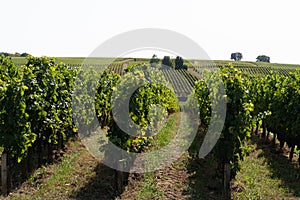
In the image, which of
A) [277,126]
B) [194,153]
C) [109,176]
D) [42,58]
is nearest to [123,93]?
[109,176]

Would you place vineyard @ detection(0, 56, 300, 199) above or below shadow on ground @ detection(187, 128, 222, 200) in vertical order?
above

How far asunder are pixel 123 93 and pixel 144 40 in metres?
2.52

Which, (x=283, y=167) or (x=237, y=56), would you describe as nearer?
(x=283, y=167)

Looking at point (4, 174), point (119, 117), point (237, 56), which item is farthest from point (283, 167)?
point (237, 56)

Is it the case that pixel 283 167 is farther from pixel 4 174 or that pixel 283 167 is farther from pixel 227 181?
pixel 4 174

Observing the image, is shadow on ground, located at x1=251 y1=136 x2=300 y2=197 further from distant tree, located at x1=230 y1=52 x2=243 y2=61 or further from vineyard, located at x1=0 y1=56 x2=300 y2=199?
distant tree, located at x1=230 y1=52 x2=243 y2=61

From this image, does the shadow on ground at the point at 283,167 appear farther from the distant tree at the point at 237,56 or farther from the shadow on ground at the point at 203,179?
the distant tree at the point at 237,56

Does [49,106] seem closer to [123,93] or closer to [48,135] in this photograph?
[48,135]

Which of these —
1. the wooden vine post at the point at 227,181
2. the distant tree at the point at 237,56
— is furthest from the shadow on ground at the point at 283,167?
the distant tree at the point at 237,56

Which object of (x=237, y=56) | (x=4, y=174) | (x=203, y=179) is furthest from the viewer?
(x=237, y=56)

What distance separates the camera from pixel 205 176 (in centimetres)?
1046

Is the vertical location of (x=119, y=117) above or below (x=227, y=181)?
above

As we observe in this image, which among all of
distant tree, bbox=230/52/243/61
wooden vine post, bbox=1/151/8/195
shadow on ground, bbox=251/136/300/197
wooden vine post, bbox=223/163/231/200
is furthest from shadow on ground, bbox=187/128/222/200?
distant tree, bbox=230/52/243/61

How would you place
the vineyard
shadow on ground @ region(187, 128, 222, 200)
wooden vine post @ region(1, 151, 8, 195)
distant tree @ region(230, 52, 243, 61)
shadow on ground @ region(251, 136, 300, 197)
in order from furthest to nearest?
distant tree @ region(230, 52, 243, 61) → shadow on ground @ region(251, 136, 300, 197) → shadow on ground @ region(187, 128, 222, 200) → the vineyard → wooden vine post @ region(1, 151, 8, 195)
